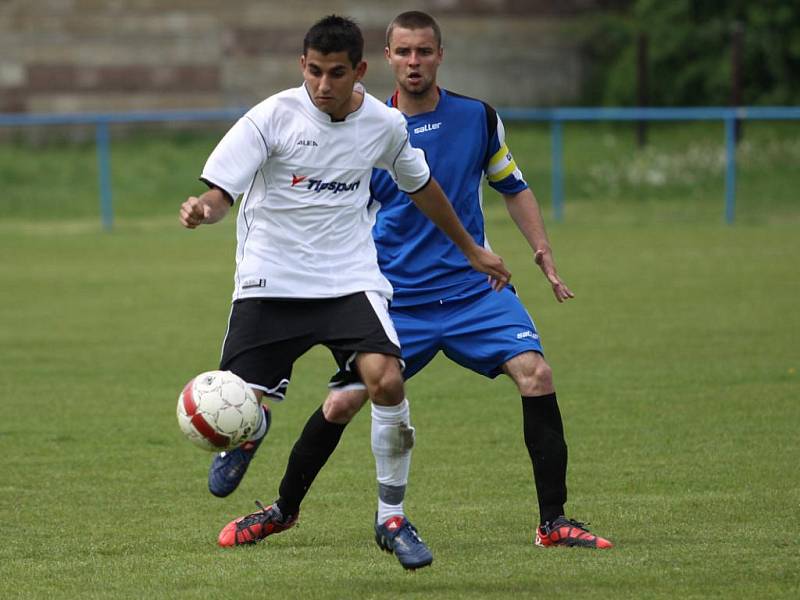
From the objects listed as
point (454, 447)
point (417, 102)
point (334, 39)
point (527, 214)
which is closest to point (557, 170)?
point (454, 447)

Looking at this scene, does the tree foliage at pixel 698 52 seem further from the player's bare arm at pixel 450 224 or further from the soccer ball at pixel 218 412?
the soccer ball at pixel 218 412

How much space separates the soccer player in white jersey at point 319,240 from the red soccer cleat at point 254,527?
600 millimetres

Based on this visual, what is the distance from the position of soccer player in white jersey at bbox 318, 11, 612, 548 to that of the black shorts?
0.54 m

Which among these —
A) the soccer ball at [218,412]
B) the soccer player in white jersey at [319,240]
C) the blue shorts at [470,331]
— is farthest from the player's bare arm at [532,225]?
the soccer ball at [218,412]

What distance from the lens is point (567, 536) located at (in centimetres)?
583

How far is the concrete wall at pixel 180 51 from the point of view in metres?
29.7

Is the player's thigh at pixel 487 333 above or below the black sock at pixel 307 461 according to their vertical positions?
above

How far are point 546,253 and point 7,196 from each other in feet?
64.9

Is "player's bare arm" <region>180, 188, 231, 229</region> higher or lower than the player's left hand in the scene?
higher

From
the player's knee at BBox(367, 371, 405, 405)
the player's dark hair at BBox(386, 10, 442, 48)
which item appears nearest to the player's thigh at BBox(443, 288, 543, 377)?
the player's knee at BBox(367, 371, 405, 405)

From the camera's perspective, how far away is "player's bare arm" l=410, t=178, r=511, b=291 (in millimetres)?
5812

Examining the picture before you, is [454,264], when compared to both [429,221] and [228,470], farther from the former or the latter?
[228,470]

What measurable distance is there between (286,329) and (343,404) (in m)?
0.57

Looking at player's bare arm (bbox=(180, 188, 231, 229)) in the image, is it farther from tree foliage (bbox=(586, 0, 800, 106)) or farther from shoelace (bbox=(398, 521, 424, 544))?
tree foliage (bbox=(586, 0, 800, 106))
